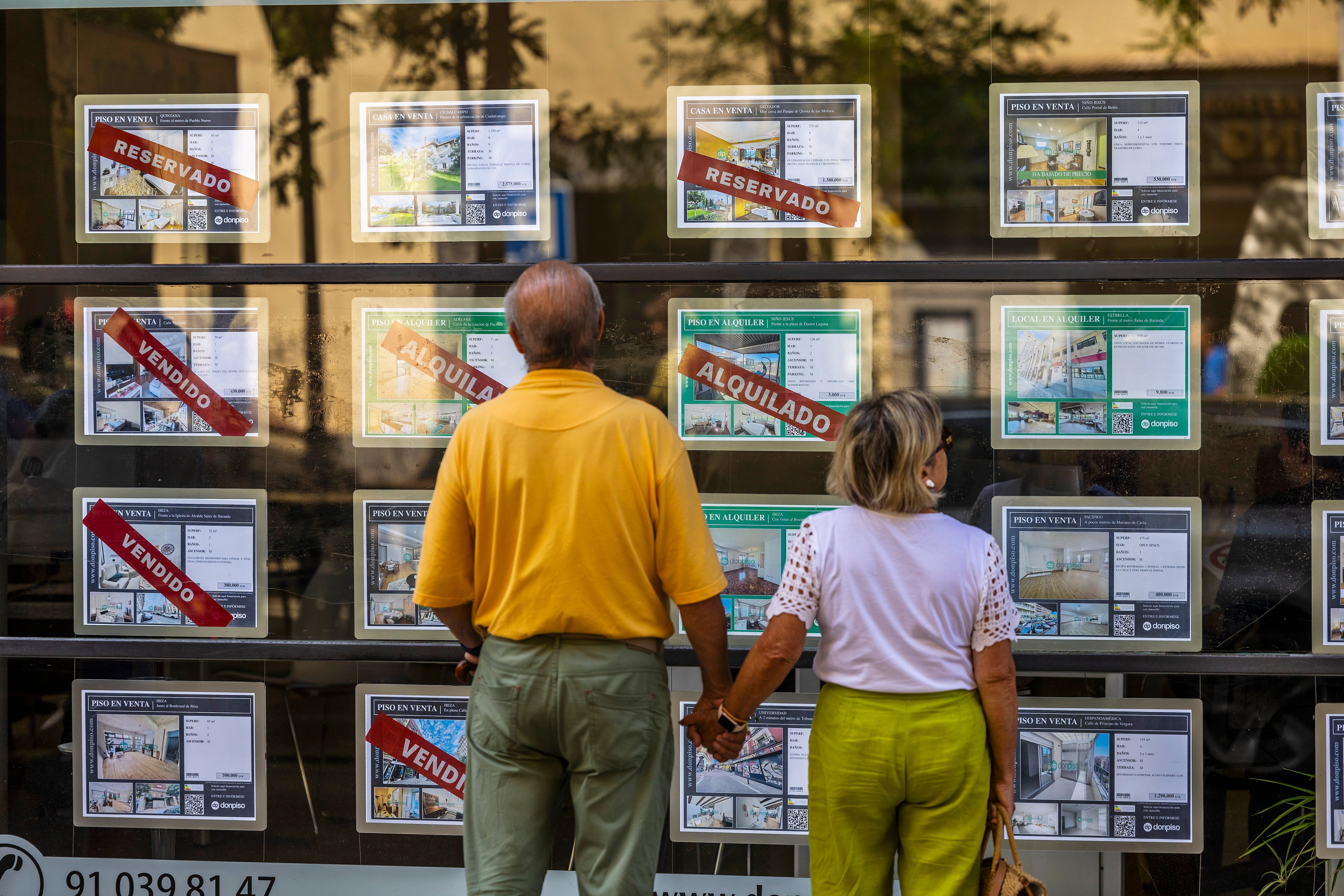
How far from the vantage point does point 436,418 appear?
348 centimetres

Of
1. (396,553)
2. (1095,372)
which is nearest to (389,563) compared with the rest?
(396,553)

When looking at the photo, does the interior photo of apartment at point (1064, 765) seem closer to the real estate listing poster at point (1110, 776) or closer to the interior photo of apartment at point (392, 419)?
the real estate listing poster at point (1110, 776)

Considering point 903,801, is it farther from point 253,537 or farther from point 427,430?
point 253,537

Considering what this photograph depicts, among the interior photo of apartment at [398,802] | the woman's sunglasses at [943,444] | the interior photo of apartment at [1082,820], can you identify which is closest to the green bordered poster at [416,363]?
the interior photo of apartment at [398,802]

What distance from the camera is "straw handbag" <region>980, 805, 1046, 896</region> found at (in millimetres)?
2416

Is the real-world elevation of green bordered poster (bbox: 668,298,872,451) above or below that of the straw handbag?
above

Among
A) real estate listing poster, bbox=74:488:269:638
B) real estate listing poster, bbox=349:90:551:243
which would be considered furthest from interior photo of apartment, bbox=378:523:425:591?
real estate listing poster, bbox=349:90:551:243

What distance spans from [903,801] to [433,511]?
4.21 ft

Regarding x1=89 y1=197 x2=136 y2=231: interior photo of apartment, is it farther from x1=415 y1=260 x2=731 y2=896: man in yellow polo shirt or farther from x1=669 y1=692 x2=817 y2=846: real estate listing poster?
x1=669 y1=692 x2=817 y2=846: real estate listing poster

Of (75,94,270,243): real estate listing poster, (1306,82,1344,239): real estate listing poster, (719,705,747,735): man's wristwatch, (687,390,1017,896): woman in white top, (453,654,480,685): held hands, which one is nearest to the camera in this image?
(687,390,1017,896): woman in white top

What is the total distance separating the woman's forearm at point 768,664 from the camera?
2.47m

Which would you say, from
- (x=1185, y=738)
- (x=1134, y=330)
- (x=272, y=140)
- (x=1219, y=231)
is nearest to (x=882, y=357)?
(x=1134, y=330)

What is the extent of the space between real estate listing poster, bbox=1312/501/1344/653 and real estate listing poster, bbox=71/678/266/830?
3456mm

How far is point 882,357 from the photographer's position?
3383 mm
